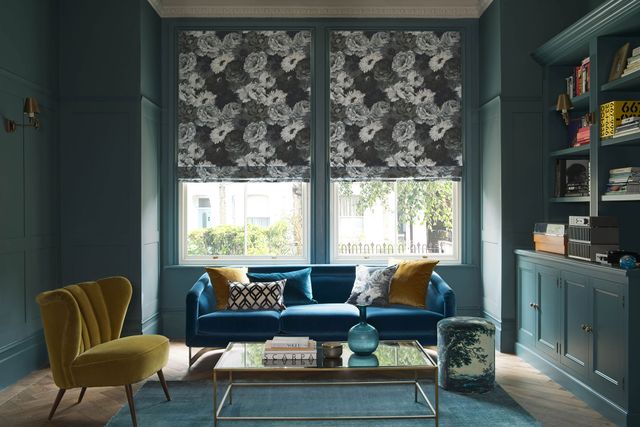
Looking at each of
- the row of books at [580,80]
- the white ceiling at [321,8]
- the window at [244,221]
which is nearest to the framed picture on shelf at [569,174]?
the row of books at [580,80]

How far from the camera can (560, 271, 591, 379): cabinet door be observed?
14.6 feet

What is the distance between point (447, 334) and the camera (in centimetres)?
468

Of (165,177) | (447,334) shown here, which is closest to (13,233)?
(165,177)

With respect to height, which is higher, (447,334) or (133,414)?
(447,334)

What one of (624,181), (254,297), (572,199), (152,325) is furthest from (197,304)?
(624,181)

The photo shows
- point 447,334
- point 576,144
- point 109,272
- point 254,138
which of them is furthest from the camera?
point 254,138

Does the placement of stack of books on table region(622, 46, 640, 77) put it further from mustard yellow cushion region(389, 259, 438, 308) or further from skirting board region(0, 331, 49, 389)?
skirting board region(0, 331, 49, 389)

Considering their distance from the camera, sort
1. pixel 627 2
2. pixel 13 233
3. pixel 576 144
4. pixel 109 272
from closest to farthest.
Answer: pixel 627 2 → pixel 13 233 → pixel 576 144 → pixel 109 272

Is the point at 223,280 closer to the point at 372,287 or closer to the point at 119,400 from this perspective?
the point at 372,287

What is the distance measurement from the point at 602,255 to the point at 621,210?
0.67 metres

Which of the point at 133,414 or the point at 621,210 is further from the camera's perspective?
the point at 621,210

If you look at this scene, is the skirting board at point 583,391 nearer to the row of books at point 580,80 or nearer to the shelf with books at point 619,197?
the shelf with books at point 619,197

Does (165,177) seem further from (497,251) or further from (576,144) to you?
(576,144)

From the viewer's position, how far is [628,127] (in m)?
4.39
